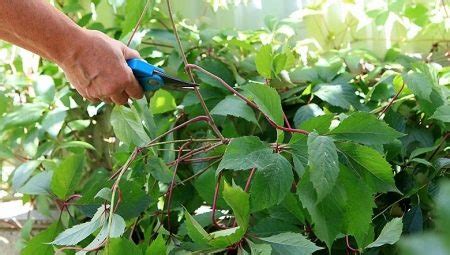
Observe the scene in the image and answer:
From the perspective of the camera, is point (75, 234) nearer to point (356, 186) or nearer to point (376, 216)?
point (356, 186)

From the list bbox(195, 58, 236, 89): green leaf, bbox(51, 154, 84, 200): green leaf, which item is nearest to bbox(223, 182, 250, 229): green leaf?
bbox(51, 154, 84, 200): green leaf

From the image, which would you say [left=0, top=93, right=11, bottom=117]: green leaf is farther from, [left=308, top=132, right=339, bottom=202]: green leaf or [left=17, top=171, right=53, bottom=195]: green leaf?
[left=308, top=132, right=339, bottom=202]: green leaf

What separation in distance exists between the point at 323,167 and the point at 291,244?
131mm

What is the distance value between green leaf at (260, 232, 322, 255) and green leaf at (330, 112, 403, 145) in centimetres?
14

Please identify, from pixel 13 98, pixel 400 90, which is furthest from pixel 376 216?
pixel 13 98

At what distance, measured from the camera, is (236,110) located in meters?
0.97

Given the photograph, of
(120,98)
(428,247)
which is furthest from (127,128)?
(428,247)

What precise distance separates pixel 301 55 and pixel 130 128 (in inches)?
24.5

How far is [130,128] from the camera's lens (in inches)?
35.1

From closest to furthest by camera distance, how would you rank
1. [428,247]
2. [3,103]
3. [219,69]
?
[428,247], [219,69], [3,103]

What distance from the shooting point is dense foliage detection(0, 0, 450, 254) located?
2.32 ft

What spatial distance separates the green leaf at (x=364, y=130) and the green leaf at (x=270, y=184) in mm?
80

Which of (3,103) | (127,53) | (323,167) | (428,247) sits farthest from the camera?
(3,103)

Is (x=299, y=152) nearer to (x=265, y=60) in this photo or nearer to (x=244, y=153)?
(x=244, y=153)
